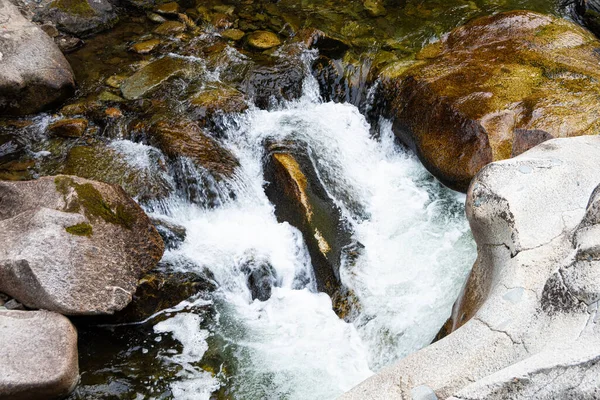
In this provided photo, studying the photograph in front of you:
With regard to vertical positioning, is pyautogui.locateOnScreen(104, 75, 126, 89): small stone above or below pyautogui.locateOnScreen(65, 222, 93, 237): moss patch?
above

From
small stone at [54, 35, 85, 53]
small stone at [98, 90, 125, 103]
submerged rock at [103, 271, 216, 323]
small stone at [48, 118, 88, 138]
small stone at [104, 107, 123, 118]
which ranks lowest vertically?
submerged rock at [103, 271, 216, 323]

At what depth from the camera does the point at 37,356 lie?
13.2 feet

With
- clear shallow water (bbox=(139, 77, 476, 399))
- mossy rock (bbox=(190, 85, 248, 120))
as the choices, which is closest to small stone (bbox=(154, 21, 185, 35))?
mossy rock (bbox=(190, 85, 248, 120))

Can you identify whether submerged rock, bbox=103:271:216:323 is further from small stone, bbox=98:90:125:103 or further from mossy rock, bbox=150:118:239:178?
small stone, bbox=98:90:125:103

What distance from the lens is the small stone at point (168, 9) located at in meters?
9.06

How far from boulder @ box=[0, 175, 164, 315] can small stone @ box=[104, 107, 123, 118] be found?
74.3 inches

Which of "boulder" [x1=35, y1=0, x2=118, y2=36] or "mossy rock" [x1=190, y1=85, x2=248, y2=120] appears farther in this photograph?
"boulder" [x1=35, y1=0, x2=118, y2=36]

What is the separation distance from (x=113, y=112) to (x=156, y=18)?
9.44 ft

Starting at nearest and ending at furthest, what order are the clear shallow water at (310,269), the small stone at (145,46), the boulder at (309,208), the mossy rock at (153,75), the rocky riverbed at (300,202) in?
the rocky riverbed at (300,202), the clear shallow water at (310,269), the boulder at (309,208), the mossy rock at (153,75), the small stone at (145,46)

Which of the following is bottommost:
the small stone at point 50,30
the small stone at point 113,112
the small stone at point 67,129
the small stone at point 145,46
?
the small stone at point 67,129

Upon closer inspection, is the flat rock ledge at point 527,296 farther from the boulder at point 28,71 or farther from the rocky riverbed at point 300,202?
the boulder at point 28,71

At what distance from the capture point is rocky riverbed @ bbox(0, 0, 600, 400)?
10.3 ft

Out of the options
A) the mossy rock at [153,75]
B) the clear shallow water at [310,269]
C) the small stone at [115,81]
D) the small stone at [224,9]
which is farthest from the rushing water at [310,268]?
the small stone at [224,9]

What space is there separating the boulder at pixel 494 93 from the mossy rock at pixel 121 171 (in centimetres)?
306
